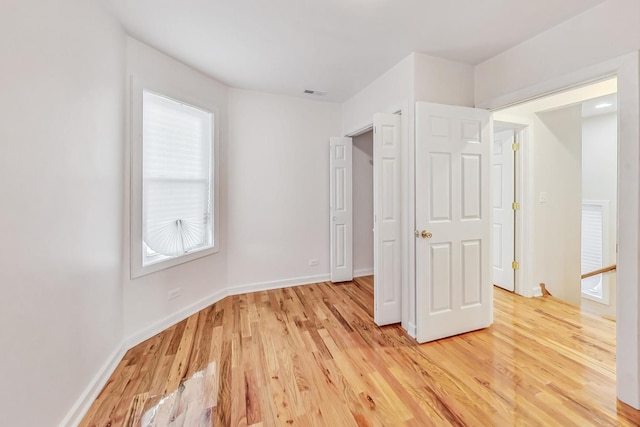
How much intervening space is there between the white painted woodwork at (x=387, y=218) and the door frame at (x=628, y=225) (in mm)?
1416

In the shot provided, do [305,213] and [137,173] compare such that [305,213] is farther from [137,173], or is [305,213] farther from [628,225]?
[628,225]

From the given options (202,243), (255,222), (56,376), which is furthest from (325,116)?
(56,376)

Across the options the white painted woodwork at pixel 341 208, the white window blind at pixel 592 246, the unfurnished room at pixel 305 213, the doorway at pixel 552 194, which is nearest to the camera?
the unfurnished room at pixel 305 213

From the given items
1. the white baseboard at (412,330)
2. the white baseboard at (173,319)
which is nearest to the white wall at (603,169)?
the white baseboard at (412,330)

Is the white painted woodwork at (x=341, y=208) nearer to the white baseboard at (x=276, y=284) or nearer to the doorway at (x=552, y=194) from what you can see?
the white baseboard at (x=276, y=284)

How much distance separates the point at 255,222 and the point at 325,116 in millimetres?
1814

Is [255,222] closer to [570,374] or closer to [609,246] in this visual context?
[570,374]

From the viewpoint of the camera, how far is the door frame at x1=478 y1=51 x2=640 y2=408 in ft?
4.92

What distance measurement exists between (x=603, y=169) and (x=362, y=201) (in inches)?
158

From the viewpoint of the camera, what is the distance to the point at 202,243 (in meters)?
2.92

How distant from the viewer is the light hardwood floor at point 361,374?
146 cm

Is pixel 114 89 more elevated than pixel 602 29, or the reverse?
pixel 602 29

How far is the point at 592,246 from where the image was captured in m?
4.34

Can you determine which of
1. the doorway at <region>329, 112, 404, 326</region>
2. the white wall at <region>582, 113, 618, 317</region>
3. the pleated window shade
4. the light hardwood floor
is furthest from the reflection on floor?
the white wall at <region>582, 113, 618, 317</region>
